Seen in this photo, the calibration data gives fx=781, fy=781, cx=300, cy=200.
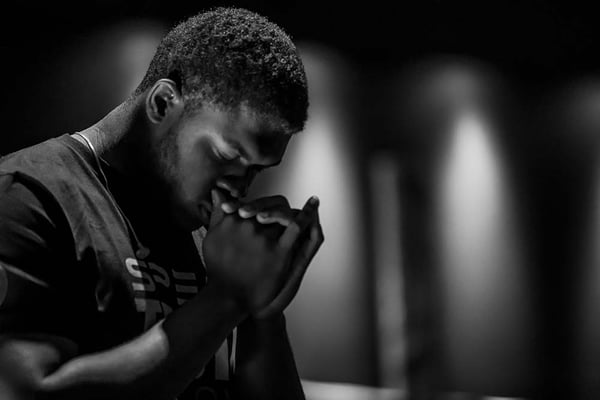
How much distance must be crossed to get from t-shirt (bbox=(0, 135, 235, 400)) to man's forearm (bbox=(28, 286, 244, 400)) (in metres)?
0.07

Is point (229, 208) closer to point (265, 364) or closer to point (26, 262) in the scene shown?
point (26, 262)

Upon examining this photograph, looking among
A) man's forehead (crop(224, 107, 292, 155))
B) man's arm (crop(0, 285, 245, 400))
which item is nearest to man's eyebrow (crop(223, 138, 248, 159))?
man's forehead (crop(224, 107, 292, 155))

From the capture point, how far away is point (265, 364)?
1.14 metres

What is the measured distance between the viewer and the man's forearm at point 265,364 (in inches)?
44.1

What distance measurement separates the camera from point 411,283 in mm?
454

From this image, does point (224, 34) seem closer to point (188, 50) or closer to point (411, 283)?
point (188, 50)

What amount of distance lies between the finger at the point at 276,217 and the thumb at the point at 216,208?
5 cm

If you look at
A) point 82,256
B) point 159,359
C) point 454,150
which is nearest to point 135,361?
point 159,359

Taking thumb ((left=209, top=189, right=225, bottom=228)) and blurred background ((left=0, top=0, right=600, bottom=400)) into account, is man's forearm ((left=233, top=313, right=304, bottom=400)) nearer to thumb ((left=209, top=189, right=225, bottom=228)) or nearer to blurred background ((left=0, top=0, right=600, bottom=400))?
thumb ((left=209, top=189, right=225, bottom=228))

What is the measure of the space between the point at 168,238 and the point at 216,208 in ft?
0.60

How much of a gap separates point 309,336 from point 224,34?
1.64m

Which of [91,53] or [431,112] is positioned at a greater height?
[91,53]

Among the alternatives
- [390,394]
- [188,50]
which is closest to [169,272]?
[188,50]

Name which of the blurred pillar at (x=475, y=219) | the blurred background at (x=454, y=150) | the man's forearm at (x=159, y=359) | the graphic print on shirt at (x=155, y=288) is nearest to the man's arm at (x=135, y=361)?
the man's forearm at (x=159, y=359)
